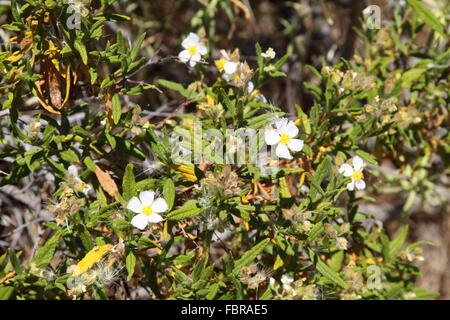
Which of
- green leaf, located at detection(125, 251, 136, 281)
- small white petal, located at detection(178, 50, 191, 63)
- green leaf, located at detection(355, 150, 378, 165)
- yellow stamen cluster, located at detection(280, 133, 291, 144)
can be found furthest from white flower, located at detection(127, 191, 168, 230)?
green leaf, located at detection(355, 150, 378, 165)

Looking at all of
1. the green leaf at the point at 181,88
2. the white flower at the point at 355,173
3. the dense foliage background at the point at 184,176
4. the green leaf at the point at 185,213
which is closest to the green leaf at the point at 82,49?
the dense foliage background at the point at 184,176

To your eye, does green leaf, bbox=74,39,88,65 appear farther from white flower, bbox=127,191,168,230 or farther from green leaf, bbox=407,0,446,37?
green leaf, bbox=407,0,446,37

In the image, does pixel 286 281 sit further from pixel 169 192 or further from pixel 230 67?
pixel 230 67

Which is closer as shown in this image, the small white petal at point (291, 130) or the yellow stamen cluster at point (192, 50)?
the small white petal at point (291, 130)

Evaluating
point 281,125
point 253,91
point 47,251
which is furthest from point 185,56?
point 47,251

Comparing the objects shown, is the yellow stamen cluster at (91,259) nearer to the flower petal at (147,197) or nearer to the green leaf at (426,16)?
the flower petal at (147,197)
